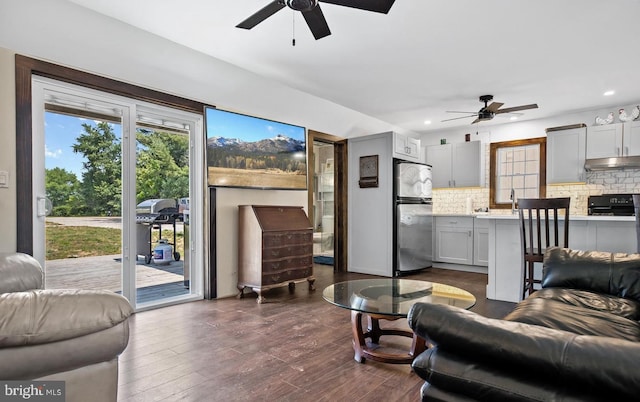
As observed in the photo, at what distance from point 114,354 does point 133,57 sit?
2919mm

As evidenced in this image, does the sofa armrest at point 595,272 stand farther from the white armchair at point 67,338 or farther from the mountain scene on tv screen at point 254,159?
the mountain scene on tv screen at point 254,159

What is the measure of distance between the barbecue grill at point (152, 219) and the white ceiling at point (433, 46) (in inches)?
66.0

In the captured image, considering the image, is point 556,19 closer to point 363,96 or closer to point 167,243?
point 363,96

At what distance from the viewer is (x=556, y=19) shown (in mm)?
2963

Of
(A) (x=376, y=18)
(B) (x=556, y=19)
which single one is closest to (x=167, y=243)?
(A) (x=376, y=18)

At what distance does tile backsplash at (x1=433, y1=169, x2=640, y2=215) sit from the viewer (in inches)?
206

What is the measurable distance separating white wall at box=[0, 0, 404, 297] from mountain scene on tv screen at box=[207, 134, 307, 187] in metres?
0.18

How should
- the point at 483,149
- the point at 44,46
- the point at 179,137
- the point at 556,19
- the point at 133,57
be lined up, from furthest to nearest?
the point at 483,149 → the point at 179,137 → the point at 133,57 → the point at 556,19 → the point at 44,46

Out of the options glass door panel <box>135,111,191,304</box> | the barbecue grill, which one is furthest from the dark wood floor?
the barbecue grill

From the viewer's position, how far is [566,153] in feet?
18.0

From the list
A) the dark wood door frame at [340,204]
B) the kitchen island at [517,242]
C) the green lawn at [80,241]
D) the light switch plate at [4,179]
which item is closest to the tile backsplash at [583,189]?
the dark wood door frame at [340,204]

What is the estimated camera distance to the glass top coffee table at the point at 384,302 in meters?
2.20
